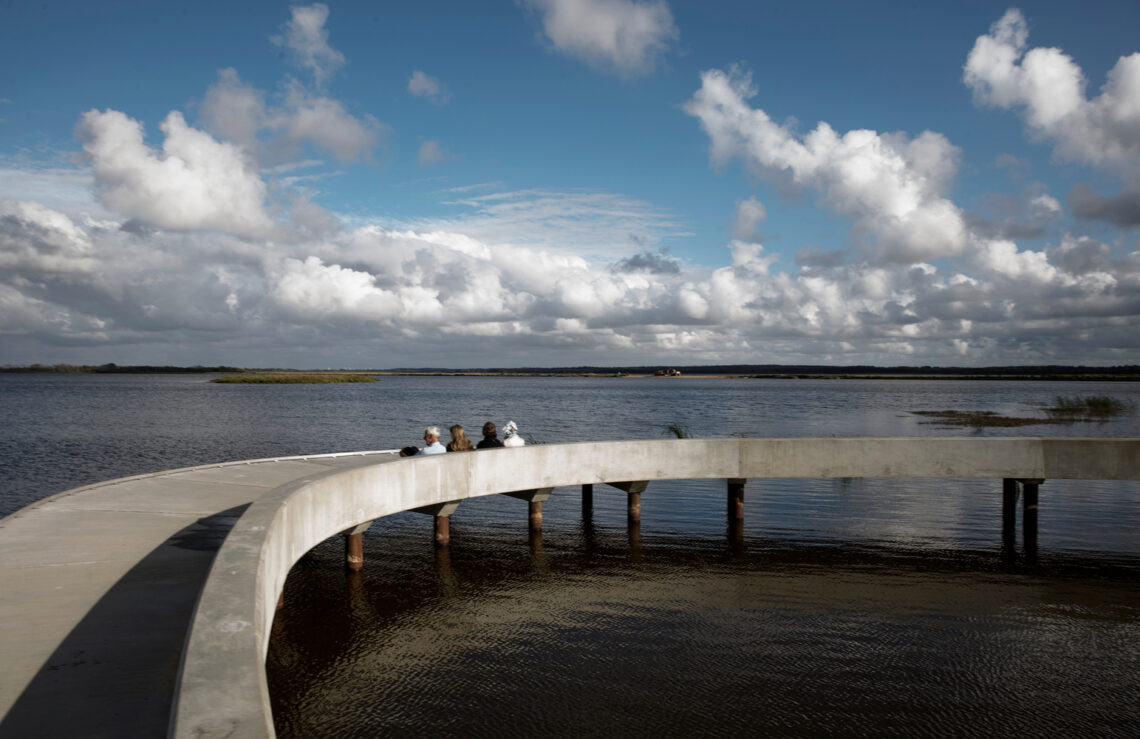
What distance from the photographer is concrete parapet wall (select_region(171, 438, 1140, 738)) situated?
12.4 ft

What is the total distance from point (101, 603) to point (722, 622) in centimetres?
702

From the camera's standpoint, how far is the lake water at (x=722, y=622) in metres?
7.54

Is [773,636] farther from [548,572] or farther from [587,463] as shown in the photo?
[587,463]

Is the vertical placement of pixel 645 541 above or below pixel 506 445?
below

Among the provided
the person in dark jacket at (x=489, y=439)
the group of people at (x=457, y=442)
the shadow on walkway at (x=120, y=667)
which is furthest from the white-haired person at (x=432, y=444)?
the shadow on walkway at (x=120, y=667)

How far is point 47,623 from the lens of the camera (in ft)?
18.8

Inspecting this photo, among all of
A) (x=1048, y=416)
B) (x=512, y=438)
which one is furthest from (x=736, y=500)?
(x=1048, y=416)

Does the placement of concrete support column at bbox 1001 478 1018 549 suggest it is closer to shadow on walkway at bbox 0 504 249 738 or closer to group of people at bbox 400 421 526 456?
group of people at bbox 400 421 526 456

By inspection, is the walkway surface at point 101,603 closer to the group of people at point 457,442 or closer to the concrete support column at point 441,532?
the group of people at point 457,442

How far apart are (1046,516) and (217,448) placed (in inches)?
1157

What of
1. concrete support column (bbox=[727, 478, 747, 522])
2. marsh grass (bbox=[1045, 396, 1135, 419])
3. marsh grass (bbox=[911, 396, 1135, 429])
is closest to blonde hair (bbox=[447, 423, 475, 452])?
concrete support column (bbox=[727, 478, 747, 522])

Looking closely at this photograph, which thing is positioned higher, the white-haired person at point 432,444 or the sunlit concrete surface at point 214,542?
the white-haired person at point 432,444

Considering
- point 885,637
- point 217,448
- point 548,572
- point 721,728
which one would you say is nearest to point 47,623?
point 721,728

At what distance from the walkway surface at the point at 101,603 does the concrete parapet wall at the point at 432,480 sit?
1.98ft
